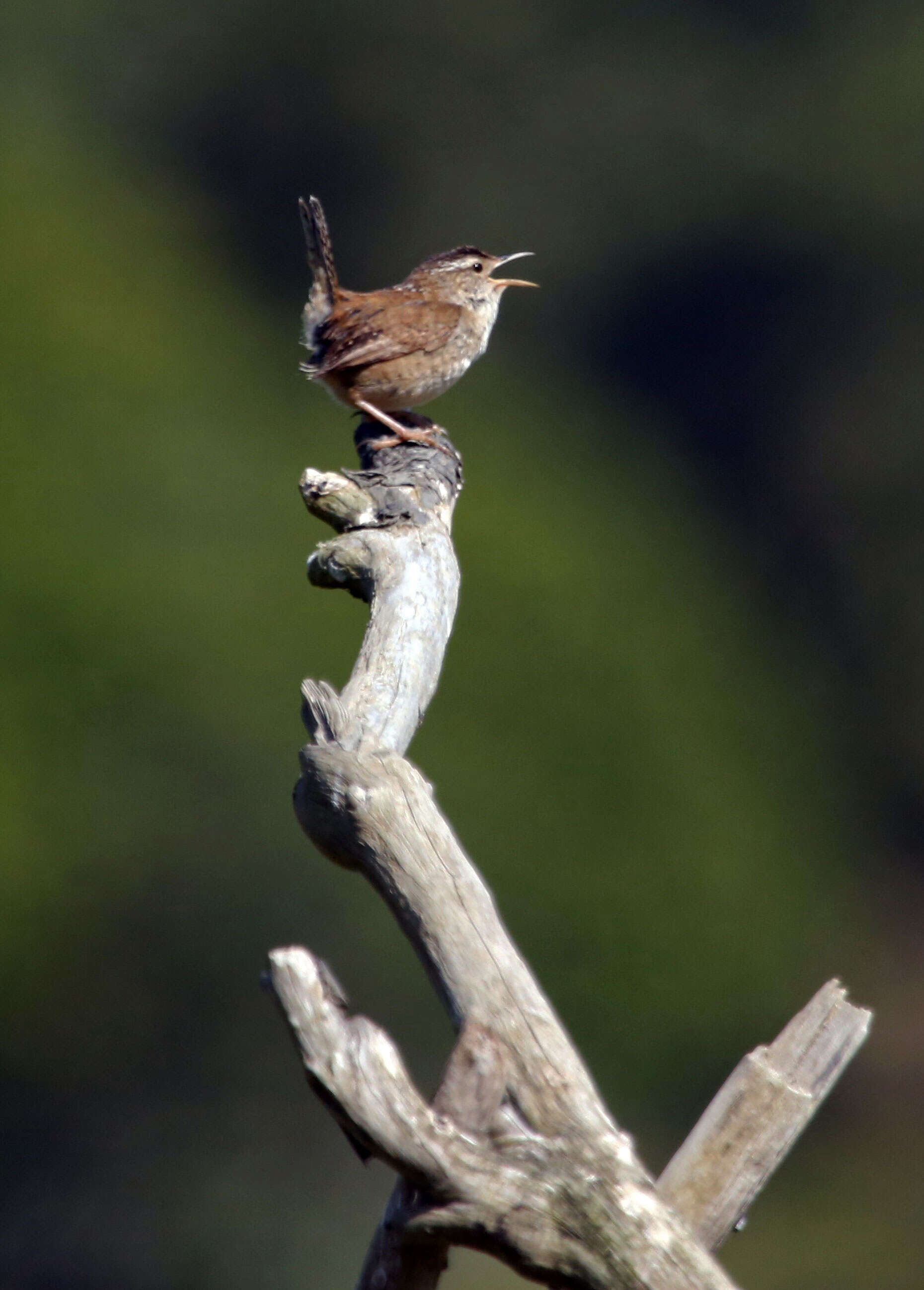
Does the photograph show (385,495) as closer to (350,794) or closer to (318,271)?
(350,794)

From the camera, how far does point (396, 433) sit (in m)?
5.30

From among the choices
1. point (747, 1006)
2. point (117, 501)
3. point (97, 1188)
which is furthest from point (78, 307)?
point (747, 1006)

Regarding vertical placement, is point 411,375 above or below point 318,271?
below

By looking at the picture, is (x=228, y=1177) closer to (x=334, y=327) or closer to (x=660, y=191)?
(x=334, y=327)

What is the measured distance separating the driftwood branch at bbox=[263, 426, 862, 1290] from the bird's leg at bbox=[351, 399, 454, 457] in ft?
5.86

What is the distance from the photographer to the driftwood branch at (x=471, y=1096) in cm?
226

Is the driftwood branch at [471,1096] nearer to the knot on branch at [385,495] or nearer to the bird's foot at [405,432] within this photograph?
the knot on branch at [385,495]

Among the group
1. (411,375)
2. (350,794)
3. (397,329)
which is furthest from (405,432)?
(350,794)

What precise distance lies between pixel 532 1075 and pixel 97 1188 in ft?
27.6

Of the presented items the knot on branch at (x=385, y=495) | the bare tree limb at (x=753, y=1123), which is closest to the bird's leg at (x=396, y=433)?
the knot on branch at (x=385, y=495)

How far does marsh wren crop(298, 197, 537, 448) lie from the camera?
5.42 m

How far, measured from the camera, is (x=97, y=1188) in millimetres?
10016

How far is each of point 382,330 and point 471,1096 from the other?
11.7ft

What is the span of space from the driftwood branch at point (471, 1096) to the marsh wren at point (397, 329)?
7.91 ft
